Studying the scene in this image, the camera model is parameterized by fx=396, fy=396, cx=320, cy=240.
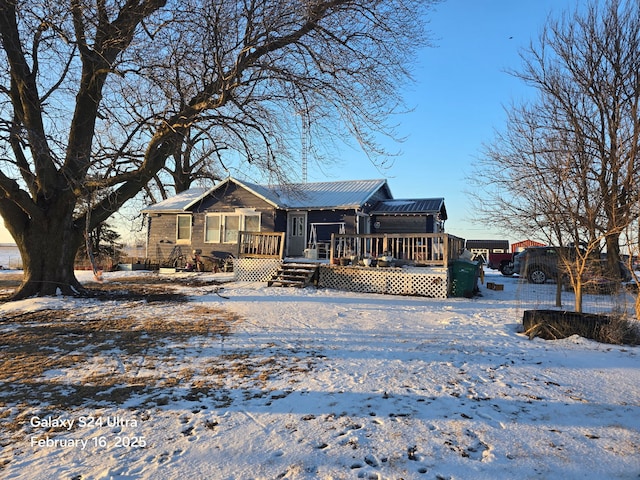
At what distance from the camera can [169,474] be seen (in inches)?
98.8

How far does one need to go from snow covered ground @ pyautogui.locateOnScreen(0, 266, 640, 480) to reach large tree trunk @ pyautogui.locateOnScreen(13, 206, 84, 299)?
324 cm

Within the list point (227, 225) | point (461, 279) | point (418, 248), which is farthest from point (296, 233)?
point (461, 279)

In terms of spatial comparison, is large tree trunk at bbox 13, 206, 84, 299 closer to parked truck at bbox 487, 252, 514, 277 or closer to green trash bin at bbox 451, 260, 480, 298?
green trash bin at bbox 451, 260, 480, 298

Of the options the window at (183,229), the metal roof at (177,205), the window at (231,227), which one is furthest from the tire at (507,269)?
the window at (183,229)

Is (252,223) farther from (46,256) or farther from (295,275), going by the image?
(46,256)

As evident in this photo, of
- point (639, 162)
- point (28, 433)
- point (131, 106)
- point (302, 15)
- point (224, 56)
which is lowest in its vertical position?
point (28, 433)

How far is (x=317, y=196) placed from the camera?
19.7m

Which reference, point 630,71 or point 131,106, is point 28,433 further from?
point 630,71

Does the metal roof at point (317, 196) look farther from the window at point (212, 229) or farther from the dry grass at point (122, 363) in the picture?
the dry grass at point (122, 363)

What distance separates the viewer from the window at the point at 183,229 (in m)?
20.5

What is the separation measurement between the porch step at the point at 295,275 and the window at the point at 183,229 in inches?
352

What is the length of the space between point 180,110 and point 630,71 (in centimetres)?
1210

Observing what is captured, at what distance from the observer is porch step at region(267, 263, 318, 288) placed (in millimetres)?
12391

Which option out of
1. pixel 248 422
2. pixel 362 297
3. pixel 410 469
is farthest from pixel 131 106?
pixel 410 469
